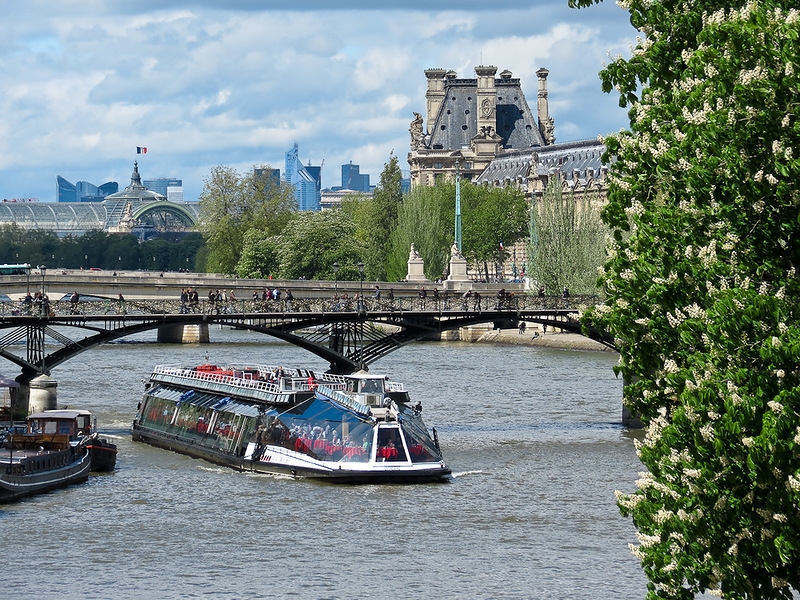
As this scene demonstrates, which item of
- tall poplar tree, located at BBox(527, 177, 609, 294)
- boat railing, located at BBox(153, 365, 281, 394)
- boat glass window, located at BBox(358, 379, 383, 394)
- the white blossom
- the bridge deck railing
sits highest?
tall poplar tree, located at BBox(527, 177, 609, 294)

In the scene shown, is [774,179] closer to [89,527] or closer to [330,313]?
[89,527]

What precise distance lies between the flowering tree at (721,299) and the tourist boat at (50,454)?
27.4 metres

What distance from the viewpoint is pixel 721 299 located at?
16.7 m

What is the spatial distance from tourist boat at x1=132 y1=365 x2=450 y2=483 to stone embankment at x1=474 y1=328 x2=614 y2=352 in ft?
169

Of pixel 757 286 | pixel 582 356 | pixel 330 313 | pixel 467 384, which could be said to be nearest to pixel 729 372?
pixel 757 286

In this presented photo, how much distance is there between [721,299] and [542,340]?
3898 inches

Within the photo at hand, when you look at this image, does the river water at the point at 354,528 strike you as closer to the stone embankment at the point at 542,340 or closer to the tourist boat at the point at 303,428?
the tourist boat at the point at 303,428

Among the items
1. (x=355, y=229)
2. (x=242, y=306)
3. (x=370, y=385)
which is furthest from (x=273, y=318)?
(x=355, y=229)

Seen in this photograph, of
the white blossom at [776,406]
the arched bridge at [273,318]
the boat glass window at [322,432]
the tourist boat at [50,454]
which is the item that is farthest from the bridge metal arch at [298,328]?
the white blossom at [776,406]

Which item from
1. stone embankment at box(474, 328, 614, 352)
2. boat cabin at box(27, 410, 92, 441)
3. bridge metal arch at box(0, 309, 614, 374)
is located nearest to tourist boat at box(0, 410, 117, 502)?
boat cabin at box(27, 410, 92, 441)

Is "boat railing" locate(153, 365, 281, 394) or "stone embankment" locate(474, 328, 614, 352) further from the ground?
"boat railing" locate(153, 365, 281, 394)

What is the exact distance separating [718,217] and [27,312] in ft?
150

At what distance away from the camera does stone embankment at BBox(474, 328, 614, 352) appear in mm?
108000

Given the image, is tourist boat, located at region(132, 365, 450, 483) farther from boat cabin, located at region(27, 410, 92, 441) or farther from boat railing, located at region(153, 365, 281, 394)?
boat cabin, located at region(27, 410, 92, 441)
